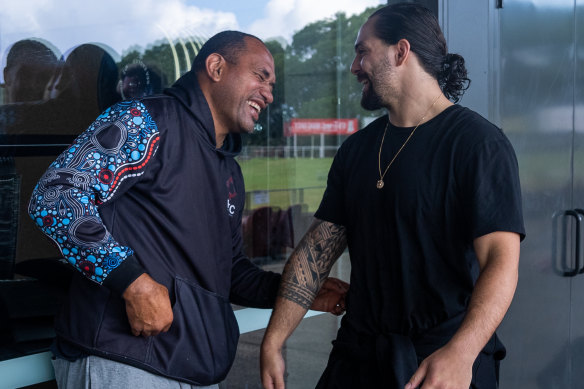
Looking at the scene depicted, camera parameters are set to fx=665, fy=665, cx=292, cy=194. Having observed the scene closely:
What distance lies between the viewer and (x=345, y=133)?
455cm

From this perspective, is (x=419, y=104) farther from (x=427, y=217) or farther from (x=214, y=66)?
(x=214, y=66)

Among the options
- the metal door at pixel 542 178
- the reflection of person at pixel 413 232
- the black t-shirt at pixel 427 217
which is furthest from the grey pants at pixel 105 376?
the metal door at pixel 542 178

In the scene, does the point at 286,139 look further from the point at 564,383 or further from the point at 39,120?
the point at 564,383

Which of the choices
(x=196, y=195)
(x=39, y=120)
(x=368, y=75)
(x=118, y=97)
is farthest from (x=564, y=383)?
(x=39, y=120)

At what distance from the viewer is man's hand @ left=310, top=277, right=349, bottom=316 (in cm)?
261

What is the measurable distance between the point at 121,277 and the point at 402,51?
121cm

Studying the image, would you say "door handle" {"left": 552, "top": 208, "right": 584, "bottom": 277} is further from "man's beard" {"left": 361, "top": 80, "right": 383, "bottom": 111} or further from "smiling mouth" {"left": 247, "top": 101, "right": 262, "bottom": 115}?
"smiling mouth" {"left": 247, "top": 101, "right": 262, "bottom": 115}

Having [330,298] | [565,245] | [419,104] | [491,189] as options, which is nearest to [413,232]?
[491,189]

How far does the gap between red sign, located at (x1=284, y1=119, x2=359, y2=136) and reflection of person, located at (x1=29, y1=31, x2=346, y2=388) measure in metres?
1.80

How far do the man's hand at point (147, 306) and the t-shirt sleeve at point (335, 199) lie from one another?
2.34 feet

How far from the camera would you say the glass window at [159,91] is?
2.98m

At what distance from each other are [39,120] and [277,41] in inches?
63.8

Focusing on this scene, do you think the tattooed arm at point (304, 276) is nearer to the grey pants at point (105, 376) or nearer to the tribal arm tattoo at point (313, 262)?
the tribal arm tattoo at point (313, 262)

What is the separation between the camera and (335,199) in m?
2.45
